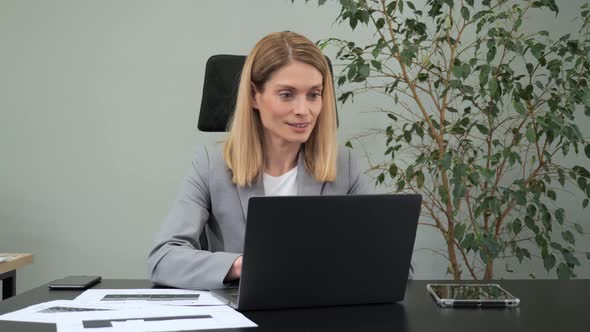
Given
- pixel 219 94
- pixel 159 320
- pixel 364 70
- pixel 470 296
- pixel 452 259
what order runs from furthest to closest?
1. pixel 452 259
2. pixel 364 70
3. pixel 219 94
4. pixel 470 296
5. pixel 159 320

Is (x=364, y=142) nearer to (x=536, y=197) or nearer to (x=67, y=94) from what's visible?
(x=536, y=197)

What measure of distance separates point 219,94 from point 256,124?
0.15 metres

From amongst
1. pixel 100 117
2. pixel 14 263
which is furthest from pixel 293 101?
pixel 100 117

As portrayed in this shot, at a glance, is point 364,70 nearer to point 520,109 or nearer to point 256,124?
point 520,109

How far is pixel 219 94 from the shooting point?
1917 mm

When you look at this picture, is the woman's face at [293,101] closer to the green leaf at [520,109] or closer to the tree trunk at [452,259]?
the green leaf at [520,109]

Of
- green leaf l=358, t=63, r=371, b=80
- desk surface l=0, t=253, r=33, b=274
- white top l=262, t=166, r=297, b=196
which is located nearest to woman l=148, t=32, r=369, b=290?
white top l=262, t=166, r=297, b=196

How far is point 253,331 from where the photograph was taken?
1.02 m

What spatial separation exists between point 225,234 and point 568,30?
8.47ft

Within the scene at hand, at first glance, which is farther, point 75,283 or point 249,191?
point 249,191

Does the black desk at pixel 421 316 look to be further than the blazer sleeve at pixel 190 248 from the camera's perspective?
No

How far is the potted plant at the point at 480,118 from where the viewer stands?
9.17 ft

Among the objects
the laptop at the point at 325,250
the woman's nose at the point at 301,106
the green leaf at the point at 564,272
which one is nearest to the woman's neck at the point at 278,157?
the woman's nose at the point at 301,106

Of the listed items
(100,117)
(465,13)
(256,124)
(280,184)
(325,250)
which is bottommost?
(325,250)
